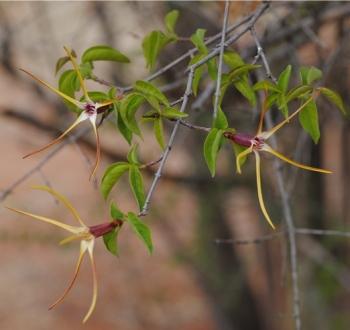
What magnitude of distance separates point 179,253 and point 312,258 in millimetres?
834

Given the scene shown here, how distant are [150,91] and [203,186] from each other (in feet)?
8.53

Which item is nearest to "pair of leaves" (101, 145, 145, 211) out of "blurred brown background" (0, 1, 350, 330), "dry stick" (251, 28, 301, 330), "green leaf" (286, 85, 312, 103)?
"green leaf" (286, 85, 312, 103)

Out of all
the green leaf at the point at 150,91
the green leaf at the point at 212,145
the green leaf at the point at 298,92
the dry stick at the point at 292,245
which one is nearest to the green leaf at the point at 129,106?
the green leaf at the point at 150,91

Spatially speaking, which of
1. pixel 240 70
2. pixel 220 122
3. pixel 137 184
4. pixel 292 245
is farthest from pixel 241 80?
pixel 292 245

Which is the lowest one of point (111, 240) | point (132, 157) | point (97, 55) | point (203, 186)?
point (111, 240)

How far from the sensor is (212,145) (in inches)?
40.4

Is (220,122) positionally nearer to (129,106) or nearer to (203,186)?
(129,106)

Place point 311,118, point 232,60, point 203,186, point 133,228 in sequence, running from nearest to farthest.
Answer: point 133,228 < point 311,118 < point 232,60 < point 203,186

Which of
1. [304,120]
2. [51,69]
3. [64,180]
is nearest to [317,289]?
[51,69]

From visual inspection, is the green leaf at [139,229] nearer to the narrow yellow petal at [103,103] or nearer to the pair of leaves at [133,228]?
the pair of leaves at [133,228]

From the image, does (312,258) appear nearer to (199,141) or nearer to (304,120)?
(199,141)

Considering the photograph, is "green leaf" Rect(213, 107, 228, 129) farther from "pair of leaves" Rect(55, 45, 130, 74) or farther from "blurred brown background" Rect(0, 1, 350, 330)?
"blurred brown background" Rect(0, 1, 350, 330)

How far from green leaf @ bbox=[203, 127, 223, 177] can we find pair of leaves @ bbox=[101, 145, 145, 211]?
0.32ft

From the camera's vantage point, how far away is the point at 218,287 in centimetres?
412
